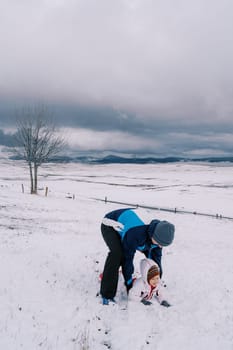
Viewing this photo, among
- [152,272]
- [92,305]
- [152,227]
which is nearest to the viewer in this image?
[152,227]

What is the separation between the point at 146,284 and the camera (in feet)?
22.2

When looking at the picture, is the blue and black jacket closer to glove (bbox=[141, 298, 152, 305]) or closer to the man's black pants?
the man's black pants

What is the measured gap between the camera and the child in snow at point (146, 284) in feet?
21.9

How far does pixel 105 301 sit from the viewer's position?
21.6 feet

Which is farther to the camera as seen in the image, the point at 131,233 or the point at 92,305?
the point at 92,305

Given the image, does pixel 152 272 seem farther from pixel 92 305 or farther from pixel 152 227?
pixel 92 305

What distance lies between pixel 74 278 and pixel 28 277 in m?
1.30

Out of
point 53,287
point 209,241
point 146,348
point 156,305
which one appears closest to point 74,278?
point 53,287

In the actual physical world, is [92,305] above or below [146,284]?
below

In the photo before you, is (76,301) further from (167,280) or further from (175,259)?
(175,259)

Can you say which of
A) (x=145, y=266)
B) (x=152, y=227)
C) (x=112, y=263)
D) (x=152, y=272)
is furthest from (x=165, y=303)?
(x=152, y=227)

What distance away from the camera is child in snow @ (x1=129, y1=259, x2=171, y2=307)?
6.67 m

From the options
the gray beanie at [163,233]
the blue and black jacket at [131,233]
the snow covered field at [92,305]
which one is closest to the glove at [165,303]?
the snow covered field at [92,305]

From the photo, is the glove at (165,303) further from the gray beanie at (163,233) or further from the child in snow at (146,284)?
the gray beanie at (163,233)
